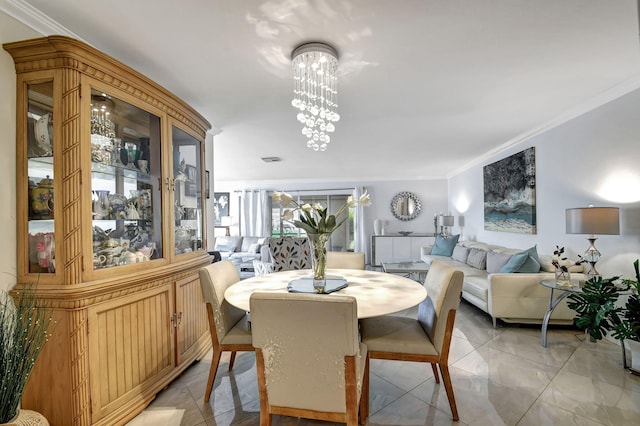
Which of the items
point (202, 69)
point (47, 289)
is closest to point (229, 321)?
point (47, 289)

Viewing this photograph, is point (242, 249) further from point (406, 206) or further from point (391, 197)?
point (406, 206)

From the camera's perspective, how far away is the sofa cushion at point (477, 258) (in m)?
4.05

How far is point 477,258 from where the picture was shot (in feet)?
13.7

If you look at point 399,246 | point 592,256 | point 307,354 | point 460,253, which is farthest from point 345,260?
point 399,246

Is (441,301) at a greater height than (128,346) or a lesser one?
greater

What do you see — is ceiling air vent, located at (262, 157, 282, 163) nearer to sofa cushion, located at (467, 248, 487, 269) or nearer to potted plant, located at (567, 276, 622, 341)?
sofa cushion, located at (467, 248, 487, 269)

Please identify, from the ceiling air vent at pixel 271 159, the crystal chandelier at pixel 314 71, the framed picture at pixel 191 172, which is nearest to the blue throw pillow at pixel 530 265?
the crystal chandelier at pixel 314 71

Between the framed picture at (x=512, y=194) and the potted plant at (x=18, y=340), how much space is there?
15.3 ft

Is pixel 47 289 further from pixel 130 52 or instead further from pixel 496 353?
pixel 496 353

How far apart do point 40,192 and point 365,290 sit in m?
1.89

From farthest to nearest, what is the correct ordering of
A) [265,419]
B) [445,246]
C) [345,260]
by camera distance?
[445,246] < [345,260] < [265,419]

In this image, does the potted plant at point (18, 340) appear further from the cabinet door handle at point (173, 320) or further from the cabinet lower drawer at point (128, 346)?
the cabinet door handle at point (173, 320)

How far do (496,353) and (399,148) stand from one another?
298 cm

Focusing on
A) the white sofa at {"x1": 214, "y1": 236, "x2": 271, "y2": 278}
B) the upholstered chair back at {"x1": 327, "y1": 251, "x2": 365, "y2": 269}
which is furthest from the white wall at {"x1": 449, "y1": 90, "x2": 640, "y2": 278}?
the white sofa at {"x1": 214, "y1": 236, "x2": 271, "y2": 278}
